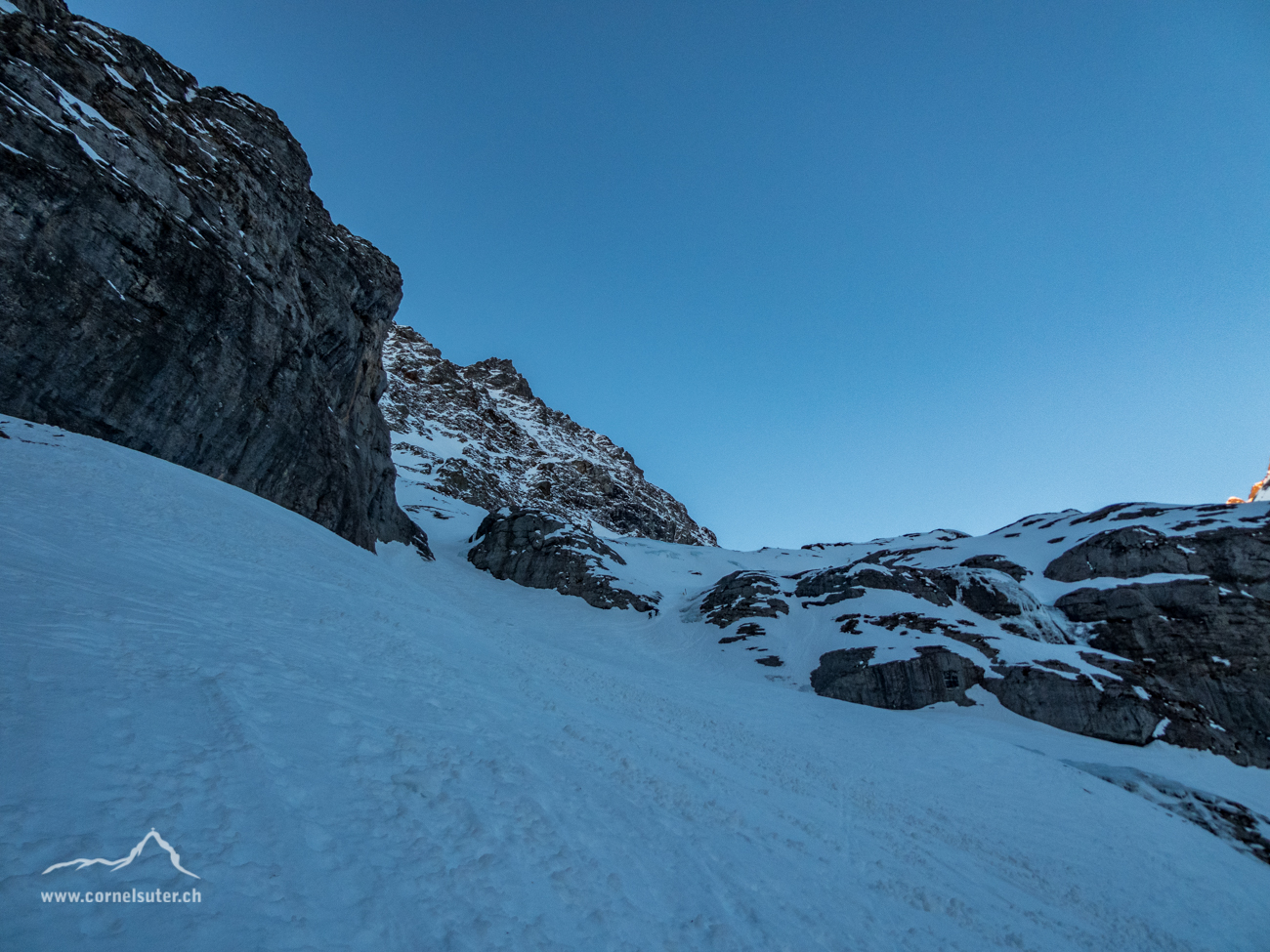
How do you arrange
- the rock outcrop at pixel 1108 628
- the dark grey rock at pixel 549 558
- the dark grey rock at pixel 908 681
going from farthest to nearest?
the dark grey rock at pixel 549 558, the dark grey rock at pixel 908 681, the rock outcrop at pixel 1108 628

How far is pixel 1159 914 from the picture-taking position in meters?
10.7

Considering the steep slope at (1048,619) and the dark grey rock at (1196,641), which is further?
the dark grey rock at (1196,641)

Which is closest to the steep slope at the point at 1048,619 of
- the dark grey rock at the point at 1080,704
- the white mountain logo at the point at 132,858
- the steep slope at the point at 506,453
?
the dark grey rock at the point at 1080,704

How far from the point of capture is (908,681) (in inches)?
1021

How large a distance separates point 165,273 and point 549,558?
3024 cm

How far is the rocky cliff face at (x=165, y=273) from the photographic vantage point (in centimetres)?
1864

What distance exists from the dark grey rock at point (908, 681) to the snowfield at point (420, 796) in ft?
20.4

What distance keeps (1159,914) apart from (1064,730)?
49.4ft

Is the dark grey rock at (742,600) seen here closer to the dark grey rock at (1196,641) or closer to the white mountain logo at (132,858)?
the dark grey rock at (1196,641)

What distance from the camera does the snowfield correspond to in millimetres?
3775

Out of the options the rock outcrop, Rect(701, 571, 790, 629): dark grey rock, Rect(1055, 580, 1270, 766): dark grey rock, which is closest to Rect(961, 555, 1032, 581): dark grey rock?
the rock outcrop

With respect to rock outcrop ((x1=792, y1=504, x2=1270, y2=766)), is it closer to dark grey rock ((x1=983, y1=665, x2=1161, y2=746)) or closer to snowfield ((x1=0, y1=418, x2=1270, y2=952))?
dark grey rock ((x1=983, y1=665, x2=1161, y2=746))

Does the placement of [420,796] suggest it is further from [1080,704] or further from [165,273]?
[1080,704]

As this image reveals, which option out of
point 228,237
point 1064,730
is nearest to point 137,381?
point 228,237
